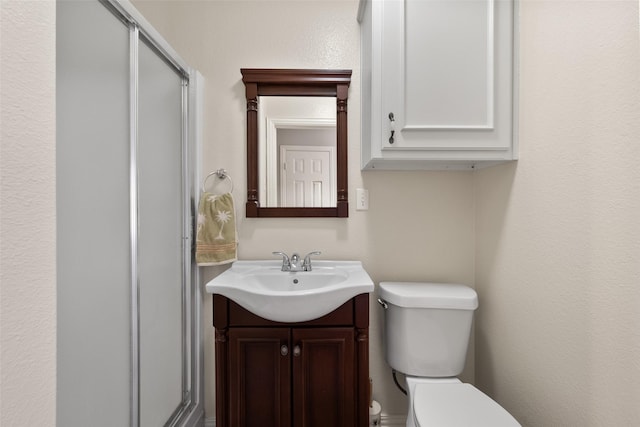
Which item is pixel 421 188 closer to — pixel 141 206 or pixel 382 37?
pixel 382 37

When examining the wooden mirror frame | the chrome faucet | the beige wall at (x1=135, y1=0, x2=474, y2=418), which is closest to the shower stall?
the beige wall at (x1=135, y1=0, x2=474, y2=418)

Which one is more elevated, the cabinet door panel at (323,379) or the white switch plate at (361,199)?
the white switch plate at (361,199)

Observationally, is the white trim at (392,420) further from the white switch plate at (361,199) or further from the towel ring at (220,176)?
the towel ring at (220,176)

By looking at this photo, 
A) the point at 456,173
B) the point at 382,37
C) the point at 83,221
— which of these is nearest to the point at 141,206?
the point at 83,221

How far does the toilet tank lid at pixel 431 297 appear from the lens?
138 cm

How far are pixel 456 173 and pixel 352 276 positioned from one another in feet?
2.61

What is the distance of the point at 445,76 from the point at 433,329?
1076 mm

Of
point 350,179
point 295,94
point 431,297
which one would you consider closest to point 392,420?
point 431,297

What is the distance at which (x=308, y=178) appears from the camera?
1.67m

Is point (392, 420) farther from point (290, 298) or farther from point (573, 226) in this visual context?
point (573, 226)

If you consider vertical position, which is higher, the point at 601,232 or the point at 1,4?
the point at 1,4

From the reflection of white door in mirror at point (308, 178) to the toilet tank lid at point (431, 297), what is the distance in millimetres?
544

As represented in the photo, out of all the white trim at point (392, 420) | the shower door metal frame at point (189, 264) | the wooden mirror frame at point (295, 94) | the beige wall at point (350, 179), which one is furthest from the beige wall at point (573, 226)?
the shower door metal frame at point (189, 264)

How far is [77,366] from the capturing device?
87 centimetres
